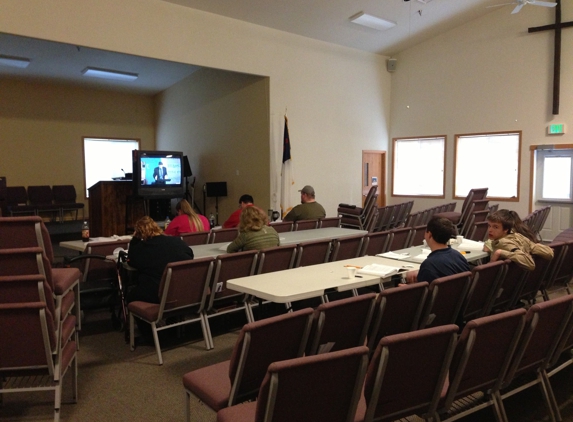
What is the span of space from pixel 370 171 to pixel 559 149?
14.0 feet

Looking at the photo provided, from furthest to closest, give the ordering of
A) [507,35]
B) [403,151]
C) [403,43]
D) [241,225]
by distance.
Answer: [403,151], [403,43], [507,35], [241,225]

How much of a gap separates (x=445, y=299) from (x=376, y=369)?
131cm

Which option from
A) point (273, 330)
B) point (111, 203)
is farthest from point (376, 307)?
point (111, 203)

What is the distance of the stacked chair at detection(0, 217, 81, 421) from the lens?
2.33 meters

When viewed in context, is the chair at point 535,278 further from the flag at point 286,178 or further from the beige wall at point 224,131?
the beige wall at point 224,131

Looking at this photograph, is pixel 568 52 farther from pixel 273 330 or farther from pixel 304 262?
pixel 273 330

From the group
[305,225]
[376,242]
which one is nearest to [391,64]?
[305,225]

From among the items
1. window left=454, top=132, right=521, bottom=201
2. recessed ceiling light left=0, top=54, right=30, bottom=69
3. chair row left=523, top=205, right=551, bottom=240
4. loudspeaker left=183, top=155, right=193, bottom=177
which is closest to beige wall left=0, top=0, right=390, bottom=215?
window left=454, top=132, right=521, bottom=201

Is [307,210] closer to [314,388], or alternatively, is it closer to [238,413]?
[238,413]

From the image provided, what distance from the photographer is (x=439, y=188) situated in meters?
11.4

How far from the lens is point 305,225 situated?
6484 millimetres

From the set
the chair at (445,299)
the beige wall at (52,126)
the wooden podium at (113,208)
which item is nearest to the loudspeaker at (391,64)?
the wooden podium at (113,208)

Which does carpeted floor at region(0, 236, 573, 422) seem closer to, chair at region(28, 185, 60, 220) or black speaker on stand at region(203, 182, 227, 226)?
black speaker on stand at region(203, 182, 227, 226)

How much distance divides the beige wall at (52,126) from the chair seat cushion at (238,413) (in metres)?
11.8
